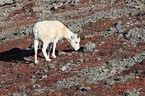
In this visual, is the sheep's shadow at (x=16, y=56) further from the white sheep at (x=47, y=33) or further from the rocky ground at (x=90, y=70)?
the white sheep at (x=47, y=33)

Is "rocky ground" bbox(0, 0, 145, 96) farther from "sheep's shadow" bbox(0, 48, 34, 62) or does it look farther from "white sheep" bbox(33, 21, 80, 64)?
"white sheep" bbox(33, 21, 80, 64)

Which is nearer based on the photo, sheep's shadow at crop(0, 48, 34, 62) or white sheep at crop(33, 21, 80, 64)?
white sheep at crop(33, 21, 80, 64)

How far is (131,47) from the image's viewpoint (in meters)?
20.2

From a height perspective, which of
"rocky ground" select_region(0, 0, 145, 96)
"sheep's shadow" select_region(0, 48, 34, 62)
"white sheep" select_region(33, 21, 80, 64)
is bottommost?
"sheep's shadow" select_region(0, 48, 34, 62)

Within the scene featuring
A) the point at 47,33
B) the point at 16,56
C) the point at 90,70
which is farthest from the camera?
the point at 16,56

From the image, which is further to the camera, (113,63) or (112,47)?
(112,47)

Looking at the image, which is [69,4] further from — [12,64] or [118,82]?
[118,82]

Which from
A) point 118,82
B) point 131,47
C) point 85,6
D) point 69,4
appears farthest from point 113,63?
point 69,4

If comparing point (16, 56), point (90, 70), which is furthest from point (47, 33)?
point (16, 56)

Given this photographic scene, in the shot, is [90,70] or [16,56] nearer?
[90,70]

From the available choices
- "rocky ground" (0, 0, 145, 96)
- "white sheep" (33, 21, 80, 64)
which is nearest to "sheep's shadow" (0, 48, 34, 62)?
"rocky ground" (0, 0, 145, 96)

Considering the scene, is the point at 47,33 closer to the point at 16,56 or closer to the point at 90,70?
the point at 90,70

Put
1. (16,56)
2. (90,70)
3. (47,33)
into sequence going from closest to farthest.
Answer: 1. (90,70)
2. (47,33)
3. (16,56)

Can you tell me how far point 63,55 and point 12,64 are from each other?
4.39m
